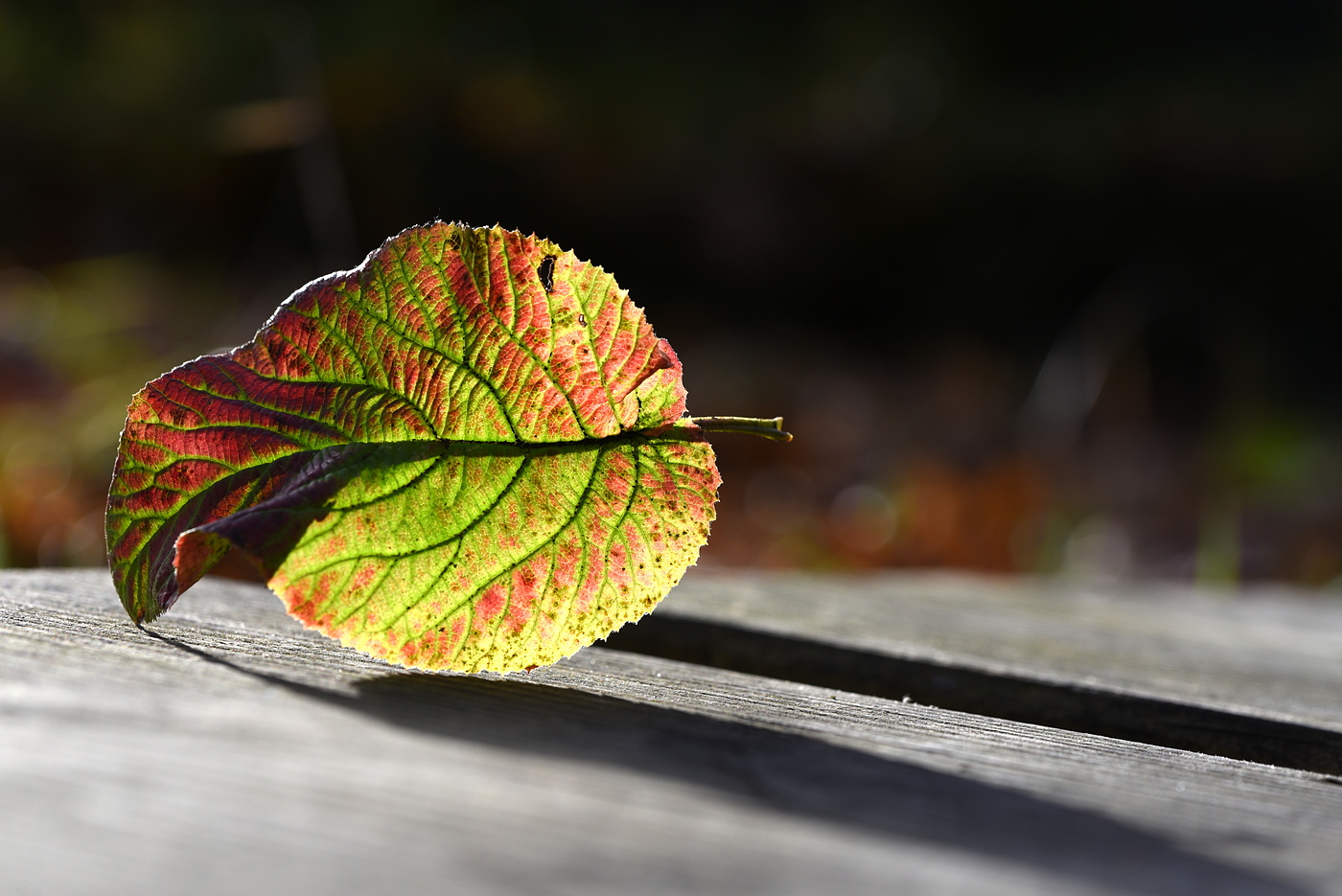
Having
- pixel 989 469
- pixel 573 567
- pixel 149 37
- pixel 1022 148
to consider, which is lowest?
pixel 573 567

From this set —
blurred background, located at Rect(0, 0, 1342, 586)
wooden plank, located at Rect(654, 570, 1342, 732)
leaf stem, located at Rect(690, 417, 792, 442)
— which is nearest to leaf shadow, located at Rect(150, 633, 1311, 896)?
leaf stem, located at Rect(690, 417, 792, 442)

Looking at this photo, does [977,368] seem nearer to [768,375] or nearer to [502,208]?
[768,375]

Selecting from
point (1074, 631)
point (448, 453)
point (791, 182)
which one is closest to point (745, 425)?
point (448, 453)

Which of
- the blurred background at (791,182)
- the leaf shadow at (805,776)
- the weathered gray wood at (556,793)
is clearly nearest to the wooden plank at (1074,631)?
the weathered gray wood at (556,793)

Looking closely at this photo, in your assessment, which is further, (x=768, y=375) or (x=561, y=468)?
(x=768, y=375)

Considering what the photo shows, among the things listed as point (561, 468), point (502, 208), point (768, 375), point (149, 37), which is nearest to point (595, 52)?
point (502, 208)

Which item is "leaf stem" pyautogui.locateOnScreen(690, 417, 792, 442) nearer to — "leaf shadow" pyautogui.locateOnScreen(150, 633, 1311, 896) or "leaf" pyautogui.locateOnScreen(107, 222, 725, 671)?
"leaf" pyautogui.locateOnScreen(107, 222, 725, 671)

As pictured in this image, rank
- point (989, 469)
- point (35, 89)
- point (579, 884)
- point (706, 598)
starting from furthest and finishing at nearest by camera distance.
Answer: point (35, 89) < point (989, 469) < point (706, 598) < point (579, 884)

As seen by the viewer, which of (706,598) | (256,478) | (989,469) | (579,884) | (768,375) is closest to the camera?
(579,884)

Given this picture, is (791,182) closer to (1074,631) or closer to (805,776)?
(1074,631)
